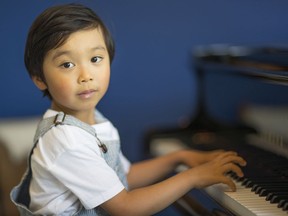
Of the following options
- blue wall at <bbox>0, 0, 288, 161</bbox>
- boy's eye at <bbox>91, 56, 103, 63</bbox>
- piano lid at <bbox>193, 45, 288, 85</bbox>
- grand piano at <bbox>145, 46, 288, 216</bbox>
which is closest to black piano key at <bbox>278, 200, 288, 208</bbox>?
grand piano at <bbox>145, 46, 288, 216</bbox>

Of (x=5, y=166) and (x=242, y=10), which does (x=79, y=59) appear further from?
(x=242, y=10)

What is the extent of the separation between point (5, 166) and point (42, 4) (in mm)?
722

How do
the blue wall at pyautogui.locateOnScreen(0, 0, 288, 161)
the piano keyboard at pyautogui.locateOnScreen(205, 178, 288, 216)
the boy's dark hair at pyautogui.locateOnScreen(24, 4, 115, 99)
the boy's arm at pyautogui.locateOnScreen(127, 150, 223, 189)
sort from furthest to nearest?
the blue wall at pyautogui.locateOnScreen(0, 0, 288, 161)
the boy's arm at pyautogui.locateOnScreen(127, 150, 223, 189)
the boy's dark hair at pyautogui.locateOnScreen(24, 4, 115, 99)
the piano keyboard at pyautogui.locateOnScreen(205, 178, 288, 216)

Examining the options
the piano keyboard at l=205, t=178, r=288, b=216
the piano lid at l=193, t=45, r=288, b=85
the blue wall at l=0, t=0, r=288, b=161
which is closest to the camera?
the piano keyboard at l=205, t=178, r=288, b=216

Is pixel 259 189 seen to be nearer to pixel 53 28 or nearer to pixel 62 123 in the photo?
pixel 62 123

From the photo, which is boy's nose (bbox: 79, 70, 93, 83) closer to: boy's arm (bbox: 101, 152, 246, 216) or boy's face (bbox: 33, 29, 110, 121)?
boy's face (bbox: 33, 29, 110, 121)

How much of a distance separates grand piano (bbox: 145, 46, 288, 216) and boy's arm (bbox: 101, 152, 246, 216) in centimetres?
5

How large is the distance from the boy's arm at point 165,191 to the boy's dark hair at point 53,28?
39 centimetres

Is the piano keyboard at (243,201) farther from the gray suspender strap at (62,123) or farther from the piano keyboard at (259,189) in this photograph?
the gray suspender strap at (62,123)

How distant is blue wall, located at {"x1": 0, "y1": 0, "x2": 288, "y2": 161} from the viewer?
215cm

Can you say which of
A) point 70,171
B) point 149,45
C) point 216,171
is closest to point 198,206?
point 216,171

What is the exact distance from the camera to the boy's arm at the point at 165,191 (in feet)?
4.08

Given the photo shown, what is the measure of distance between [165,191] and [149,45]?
119 centimetres

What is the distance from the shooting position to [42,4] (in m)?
2.14
